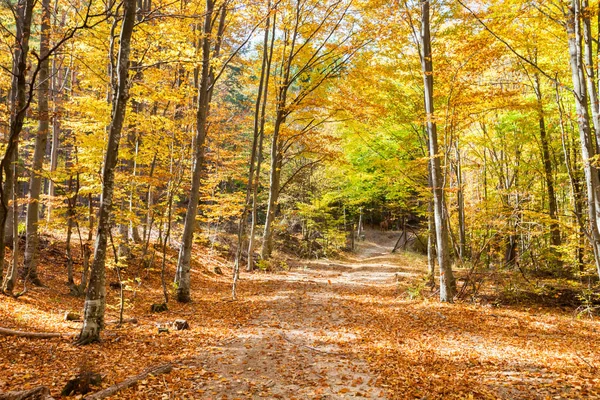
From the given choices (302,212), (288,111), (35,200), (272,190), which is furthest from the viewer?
(302,212)

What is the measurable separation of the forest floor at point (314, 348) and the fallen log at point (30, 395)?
576 millimetres

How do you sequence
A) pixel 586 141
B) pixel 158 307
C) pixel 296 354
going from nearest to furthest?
1. pixel 296 354
2. pixel 586 141
3. pixel 158 307

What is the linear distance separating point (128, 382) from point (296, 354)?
2774 mm

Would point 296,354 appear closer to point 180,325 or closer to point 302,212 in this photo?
point 180,325

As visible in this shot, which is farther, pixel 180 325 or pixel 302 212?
pixel 302 212

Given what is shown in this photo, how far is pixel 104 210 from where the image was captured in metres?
6.28

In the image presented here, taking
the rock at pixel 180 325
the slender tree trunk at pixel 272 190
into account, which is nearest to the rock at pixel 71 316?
the rock at pixel 180 325

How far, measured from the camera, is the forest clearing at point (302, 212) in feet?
17.7

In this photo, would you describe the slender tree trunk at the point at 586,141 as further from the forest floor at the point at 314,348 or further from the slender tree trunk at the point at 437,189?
the slender tree trunk at the point at 437,189

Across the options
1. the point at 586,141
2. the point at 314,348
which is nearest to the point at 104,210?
the point at 314,348

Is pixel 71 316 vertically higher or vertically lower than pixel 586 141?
lower

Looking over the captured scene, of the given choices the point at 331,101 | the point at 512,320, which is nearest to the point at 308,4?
the point at 331,101

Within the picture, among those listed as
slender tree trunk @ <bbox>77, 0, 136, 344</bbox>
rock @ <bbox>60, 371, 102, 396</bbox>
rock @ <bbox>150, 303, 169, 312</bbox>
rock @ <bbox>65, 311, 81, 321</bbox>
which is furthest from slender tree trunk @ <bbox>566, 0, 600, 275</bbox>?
rock @ <bbox>65, 311, 81, 321</bbox>

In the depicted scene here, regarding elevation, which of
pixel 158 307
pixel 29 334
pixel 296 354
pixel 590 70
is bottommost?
pixel 296 354
